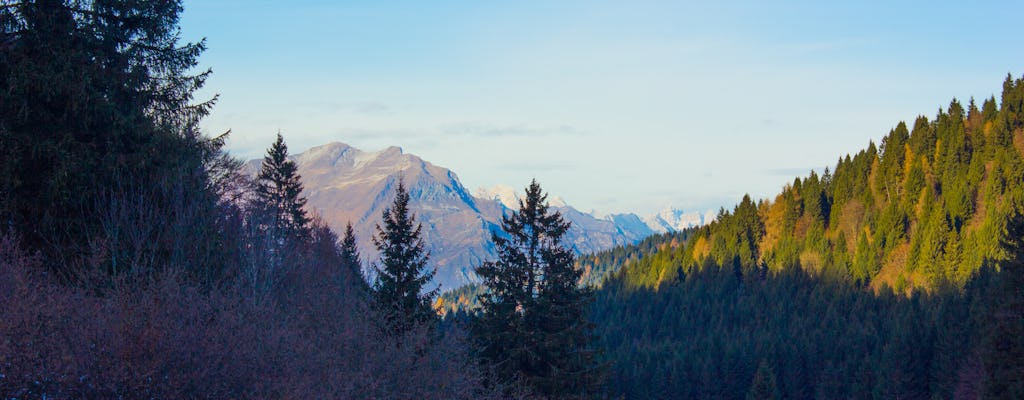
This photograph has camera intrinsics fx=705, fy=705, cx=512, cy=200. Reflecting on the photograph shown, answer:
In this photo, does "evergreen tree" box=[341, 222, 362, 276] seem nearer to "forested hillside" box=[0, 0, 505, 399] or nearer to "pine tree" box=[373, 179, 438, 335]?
"pine tree" box=[373, 179, 438, 335]

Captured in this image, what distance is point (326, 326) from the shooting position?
71.7 feet

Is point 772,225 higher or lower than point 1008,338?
higher

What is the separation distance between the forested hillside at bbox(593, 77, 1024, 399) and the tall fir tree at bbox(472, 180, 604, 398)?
20581mm

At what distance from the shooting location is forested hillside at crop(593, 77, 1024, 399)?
225ft

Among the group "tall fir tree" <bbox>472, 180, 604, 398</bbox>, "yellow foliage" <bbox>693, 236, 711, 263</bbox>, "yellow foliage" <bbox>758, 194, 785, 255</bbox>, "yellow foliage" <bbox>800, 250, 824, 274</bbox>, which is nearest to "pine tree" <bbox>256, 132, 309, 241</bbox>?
"tall fir tree" <bbox>472, 180, 604, 398</bbox>

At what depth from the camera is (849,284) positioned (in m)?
104

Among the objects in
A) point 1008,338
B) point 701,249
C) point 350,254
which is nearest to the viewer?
point 1008,338

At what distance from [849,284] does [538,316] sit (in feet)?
293

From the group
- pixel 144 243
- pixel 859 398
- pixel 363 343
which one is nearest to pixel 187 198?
pixel 144 243

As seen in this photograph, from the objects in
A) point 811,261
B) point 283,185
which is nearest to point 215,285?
point 283,185

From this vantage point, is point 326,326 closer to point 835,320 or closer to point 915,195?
point 835,320

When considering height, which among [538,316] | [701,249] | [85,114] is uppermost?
[701,249]

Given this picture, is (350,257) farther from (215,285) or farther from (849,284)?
(849,284)

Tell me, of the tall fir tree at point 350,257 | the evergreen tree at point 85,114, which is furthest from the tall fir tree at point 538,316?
the tall fir tree at point 350,257
